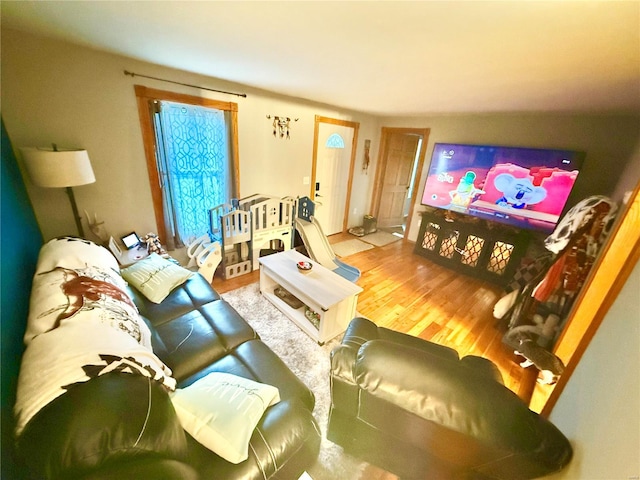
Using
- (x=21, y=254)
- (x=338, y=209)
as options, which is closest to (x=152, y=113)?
(x=21, y=254)

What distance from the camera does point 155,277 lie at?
179cm

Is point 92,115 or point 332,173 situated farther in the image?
point 332,173

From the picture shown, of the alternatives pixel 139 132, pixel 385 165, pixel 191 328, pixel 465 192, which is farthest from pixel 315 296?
pixel 385 165

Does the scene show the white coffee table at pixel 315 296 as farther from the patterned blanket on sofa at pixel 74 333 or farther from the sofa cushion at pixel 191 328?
the patterned blanket on sofa at pixel 74 333

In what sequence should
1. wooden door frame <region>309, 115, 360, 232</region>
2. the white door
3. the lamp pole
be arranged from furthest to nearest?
the white door
wooden door frame <region>309, 115, 360, 232</region>
the lamp pole

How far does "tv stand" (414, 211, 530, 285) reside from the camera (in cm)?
308

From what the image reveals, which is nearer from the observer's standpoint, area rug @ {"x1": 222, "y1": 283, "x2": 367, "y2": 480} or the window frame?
area rug @ {"x1": 222, "y1": 283, "x2": 367, "y2": 480}

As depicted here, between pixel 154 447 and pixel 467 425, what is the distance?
3.08ft

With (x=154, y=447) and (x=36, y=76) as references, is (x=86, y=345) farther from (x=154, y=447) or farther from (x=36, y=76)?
(x=36, y=76)

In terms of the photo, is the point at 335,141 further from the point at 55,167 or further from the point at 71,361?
the point at 71,361

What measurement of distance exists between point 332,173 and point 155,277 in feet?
10.4

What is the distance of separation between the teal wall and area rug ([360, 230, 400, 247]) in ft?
13.1

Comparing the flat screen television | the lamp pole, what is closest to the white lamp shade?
the lamp pole

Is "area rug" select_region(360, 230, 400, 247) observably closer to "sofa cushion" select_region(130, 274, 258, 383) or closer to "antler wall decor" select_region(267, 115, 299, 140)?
"antler wall decor" select_region(267, 115, 299, 140)
